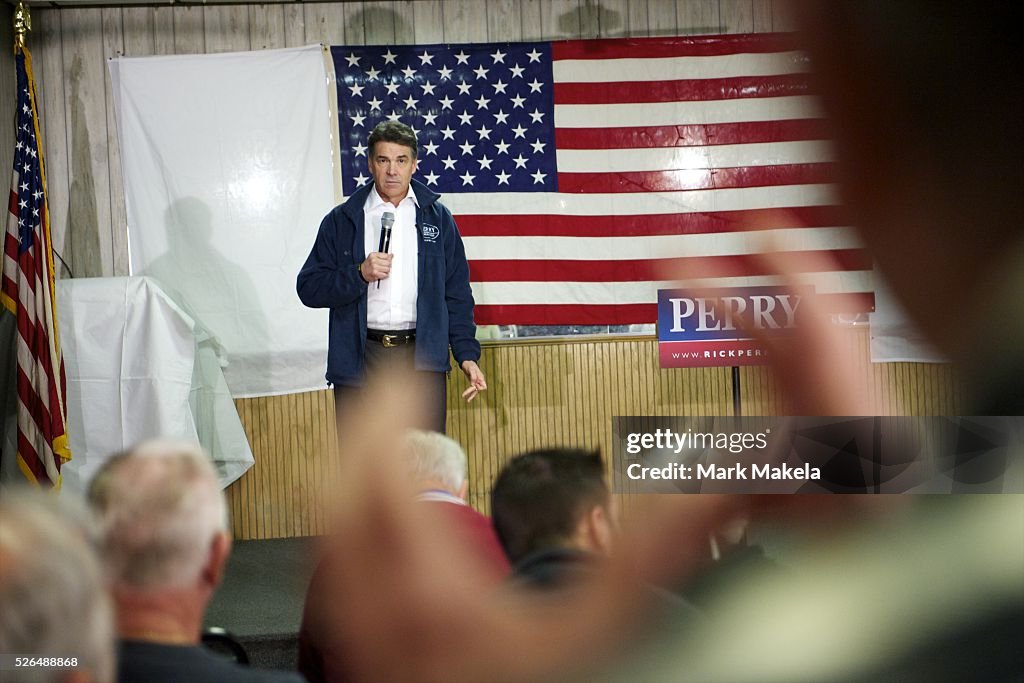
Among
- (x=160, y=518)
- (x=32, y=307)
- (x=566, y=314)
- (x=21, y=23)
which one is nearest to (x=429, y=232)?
(x=566, y=314)

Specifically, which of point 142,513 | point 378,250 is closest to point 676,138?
point 378,250

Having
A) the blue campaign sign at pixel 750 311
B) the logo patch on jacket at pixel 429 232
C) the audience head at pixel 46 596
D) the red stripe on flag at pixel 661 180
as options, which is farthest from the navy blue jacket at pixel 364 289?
the blue campaign sign at pixel 750 311

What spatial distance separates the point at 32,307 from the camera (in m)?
3.93

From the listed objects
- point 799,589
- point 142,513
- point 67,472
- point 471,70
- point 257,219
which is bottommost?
point 67,472

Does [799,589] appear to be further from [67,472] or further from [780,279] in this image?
[67,472]

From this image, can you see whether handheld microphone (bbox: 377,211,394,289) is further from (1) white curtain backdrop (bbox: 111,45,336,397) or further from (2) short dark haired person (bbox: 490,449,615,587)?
(2) short dark haired person (bbox: 490,449,615,587)

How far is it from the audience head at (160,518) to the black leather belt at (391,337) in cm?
235

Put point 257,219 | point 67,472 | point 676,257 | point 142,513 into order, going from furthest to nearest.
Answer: point 257,219 → point 67,472 → point 142,513 → point 676,257

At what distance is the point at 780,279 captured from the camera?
0.38 metres

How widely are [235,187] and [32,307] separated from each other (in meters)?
1.10

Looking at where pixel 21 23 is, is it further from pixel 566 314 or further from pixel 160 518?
pixel 160 518

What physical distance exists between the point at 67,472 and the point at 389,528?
14.1 ft

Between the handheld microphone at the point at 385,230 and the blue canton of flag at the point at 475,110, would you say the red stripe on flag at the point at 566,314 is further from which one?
the handheld microphone at the point at 385,230

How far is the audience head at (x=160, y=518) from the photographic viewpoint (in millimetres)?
1052
